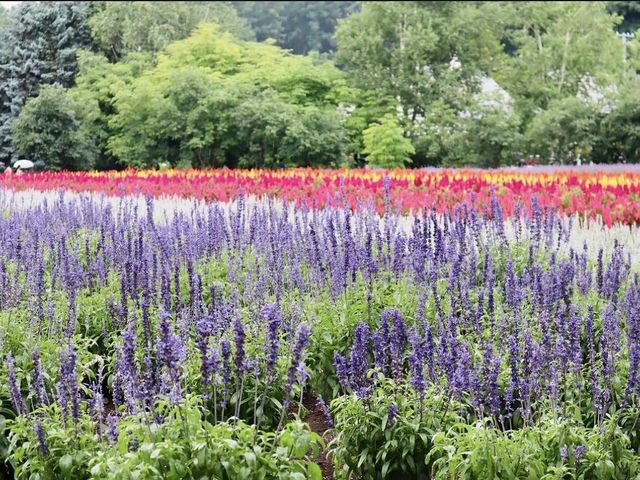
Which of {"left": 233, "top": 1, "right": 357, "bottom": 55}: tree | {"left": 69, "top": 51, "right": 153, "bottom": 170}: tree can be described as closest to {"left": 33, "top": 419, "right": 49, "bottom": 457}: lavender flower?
{"left": 69, "top": 51, "right": 153, "bottom": 170}: tree

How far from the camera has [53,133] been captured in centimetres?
3014

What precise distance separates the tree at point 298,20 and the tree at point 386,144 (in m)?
34.2

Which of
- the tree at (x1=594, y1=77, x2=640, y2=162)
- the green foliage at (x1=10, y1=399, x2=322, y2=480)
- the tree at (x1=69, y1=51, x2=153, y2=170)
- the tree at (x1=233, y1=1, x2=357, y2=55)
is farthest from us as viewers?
the tree at (x1=233, y1=1, x2=357, y2=55)

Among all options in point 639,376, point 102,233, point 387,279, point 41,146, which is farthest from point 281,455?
point 41,146

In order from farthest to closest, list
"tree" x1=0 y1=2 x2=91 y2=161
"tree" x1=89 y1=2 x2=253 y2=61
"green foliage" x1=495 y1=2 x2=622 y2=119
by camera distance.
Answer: "tree" x1=0 y1=2 x2=91 y2=161 → "tree" x1=89 y1=2 x2=253 y2=61 → "green foliage" x1=495 y1=2 x2=622 y2=119

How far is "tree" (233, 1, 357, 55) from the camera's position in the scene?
61219 mm

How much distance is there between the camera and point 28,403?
5.13 metres

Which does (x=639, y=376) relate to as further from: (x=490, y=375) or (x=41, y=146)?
(x=41, y=146)

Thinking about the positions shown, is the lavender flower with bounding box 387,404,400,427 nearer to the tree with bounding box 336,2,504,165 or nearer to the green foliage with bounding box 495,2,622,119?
the tree with bounding box 336,2,504,165

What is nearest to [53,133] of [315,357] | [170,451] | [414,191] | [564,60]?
[564,60]

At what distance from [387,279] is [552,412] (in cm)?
302

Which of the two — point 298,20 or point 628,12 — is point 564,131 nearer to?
point 628,12

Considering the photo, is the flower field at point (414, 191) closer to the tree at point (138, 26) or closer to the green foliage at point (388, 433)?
the green foliage at point (388, 433)

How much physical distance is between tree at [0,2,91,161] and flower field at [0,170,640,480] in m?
28.9
